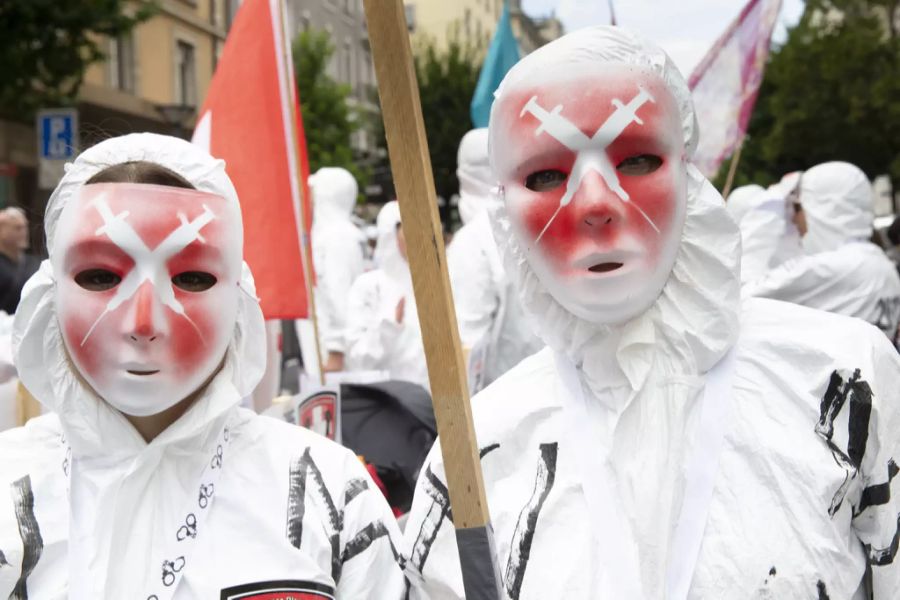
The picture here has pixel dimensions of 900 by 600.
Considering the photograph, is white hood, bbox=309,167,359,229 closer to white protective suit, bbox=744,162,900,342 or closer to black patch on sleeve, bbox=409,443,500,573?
white protective suit, bbox=744,162,900,342

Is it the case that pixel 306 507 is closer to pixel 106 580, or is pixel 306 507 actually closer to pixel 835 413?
pixel 106 580

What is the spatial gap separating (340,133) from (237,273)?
24502 mm

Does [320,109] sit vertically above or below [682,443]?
above

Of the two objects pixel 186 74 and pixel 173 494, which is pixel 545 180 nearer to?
pixel 173 494

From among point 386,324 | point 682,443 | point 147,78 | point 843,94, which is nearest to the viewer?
point 682,443

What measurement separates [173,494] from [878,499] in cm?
133

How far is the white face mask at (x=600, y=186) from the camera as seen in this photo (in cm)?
220

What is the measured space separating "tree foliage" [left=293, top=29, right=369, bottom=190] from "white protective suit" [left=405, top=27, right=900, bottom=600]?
2357 centimetres

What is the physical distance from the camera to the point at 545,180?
2.29 meters

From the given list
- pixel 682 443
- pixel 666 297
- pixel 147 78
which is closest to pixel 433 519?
pixel 682 443

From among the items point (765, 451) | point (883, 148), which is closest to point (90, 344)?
point (765, 451)

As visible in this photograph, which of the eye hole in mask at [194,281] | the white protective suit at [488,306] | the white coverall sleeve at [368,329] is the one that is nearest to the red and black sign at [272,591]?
the eye hole in mask at [194,281]

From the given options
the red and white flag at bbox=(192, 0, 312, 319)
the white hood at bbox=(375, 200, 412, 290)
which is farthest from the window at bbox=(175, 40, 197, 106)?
the red and white flag at bbox=(192, 0, 312, 319)

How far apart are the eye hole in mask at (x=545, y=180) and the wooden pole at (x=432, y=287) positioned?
48 centimetres
